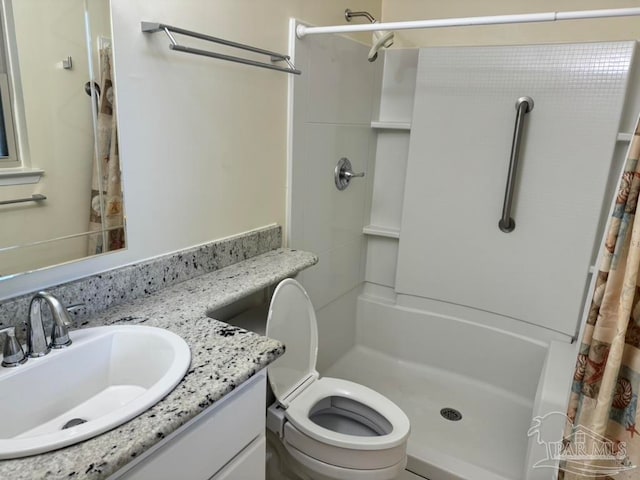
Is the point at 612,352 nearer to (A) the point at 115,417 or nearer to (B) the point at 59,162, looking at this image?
(A) the point at 115,417

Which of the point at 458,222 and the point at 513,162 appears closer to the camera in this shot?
the point at 513,162

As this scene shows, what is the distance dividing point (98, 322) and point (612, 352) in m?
1.34

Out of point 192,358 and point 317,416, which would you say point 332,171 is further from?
point 192,358

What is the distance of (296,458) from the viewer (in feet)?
4.94

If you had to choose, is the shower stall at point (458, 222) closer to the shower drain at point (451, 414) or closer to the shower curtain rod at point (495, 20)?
the shower drain at point (451, 414)

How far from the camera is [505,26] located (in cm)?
227

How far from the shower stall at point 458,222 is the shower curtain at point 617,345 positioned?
0.37 m

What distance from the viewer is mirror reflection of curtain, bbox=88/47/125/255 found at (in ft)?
3.82

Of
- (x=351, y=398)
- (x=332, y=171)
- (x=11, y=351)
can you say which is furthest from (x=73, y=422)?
(x=332, y=171)

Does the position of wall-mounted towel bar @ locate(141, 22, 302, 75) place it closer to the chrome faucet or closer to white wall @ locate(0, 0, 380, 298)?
white wall @ locate(0, 0, 380, 298)

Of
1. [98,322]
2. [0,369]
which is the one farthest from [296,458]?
[0,369]

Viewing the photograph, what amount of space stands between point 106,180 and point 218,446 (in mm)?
753

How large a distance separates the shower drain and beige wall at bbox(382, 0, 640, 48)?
1.89 meters

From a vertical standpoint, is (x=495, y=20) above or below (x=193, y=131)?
above
